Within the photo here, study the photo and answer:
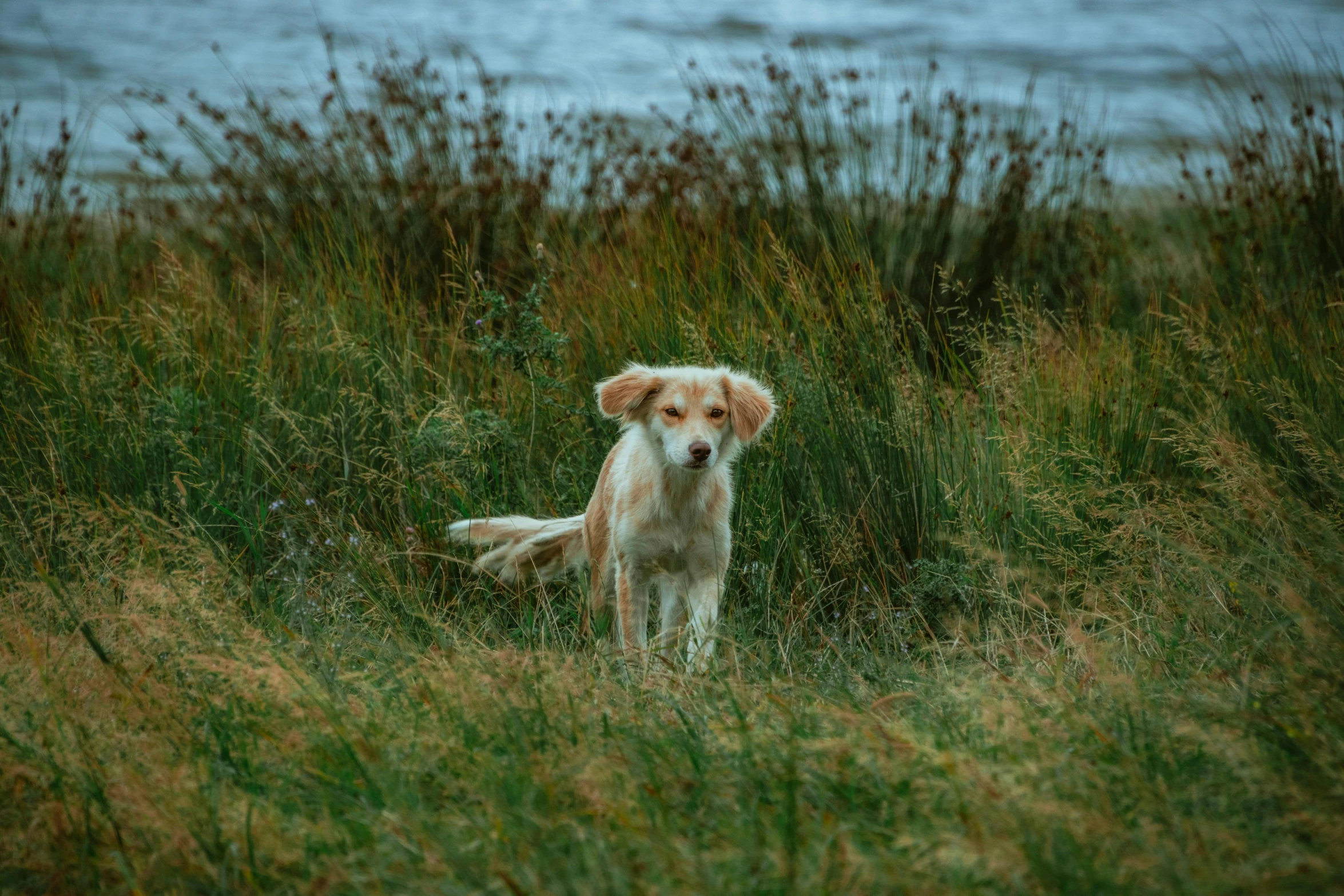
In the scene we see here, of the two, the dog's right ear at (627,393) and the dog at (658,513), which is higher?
the dog's right ear at (627,393)

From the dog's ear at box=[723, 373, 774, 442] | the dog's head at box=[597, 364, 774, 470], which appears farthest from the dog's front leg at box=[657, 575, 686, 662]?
the dog's ear at box=[723, 373, 774, 442]

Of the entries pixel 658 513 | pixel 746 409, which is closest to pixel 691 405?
pixel 746 409

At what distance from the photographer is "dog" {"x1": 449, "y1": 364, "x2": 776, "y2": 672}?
3.80 metres

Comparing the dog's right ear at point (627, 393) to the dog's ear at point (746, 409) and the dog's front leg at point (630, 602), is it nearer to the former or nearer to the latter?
the dog's ear at point (746, 409)

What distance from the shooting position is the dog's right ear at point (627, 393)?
12.5 ft

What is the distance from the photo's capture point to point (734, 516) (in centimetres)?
433

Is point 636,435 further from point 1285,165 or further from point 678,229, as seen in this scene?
point 1285,165

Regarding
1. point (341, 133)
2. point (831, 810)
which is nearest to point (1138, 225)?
point (341, 133)

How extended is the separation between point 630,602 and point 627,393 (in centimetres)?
76

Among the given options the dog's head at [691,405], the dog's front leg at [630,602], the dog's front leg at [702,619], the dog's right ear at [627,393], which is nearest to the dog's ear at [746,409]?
the dog's head at [691,405]

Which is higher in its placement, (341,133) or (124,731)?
(341,133)

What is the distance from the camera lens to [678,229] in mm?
5844

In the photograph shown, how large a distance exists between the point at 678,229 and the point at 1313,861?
4578 millimetres

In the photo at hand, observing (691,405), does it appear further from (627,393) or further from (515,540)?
(515,540)
